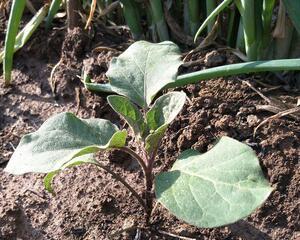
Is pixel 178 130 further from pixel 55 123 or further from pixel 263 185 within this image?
pixel 263 185

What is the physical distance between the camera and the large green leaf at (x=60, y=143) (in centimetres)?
107

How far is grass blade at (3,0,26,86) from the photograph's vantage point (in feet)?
4.98

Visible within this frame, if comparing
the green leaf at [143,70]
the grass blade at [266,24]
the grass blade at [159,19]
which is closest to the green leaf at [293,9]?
the grass blade at [266,24]

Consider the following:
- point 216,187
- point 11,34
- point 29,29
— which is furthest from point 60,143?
point 29,29

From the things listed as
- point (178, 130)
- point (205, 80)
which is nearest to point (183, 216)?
point (178, 130)

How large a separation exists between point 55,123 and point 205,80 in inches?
15.9

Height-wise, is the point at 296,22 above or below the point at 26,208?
above

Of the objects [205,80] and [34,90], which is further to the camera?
[34,90]

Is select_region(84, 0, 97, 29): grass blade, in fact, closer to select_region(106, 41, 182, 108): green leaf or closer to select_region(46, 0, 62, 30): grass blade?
select_region(46, 0, 62, 30): grass blade

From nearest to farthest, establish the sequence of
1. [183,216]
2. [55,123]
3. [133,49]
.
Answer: [183,216] < [55,123] < [133,49]

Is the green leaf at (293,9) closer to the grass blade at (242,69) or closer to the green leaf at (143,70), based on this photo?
the grass blade at (242,69)

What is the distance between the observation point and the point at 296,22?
131cm

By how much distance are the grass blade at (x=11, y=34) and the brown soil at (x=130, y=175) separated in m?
0.09

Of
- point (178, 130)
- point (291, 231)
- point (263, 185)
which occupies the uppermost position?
point (263, 185)
